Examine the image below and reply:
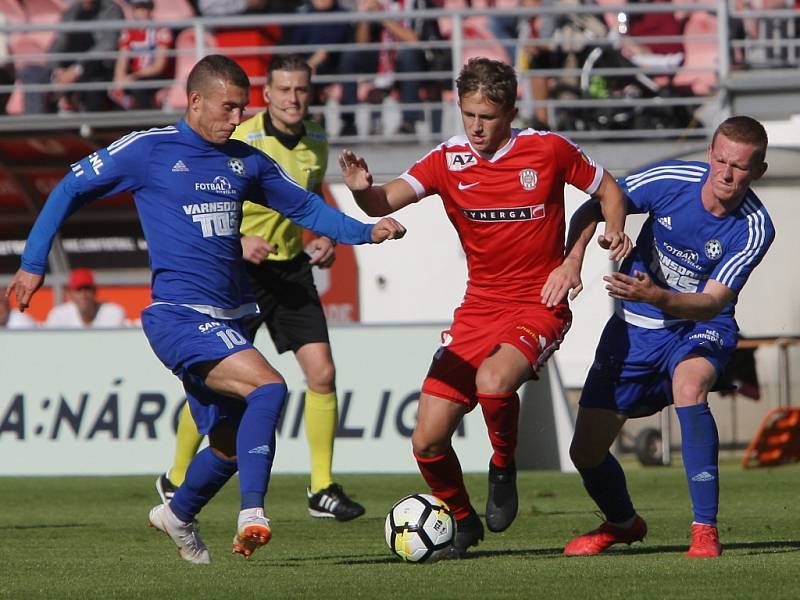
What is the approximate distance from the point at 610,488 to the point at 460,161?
70.4 inches

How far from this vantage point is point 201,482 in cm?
741

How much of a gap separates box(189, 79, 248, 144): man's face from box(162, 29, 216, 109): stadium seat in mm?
11052

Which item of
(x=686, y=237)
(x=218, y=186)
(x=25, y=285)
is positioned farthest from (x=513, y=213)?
(x=25, y=285)

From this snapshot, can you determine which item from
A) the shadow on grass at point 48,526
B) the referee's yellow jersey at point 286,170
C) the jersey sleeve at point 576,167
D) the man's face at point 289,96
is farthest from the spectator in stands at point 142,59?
the jersey sleeve at point 576,167

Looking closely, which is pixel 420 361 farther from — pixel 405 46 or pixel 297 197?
pixel 297 197

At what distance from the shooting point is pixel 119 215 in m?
19.2

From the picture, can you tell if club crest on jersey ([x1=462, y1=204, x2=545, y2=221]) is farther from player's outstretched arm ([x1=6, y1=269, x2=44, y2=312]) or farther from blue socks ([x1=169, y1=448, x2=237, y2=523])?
player's outstretched arm ([x1=6, y1=269, x2=44, y2=312])

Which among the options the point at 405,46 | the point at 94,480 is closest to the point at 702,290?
the point at 94,480

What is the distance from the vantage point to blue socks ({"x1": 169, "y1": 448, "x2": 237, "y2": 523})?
24.3ft

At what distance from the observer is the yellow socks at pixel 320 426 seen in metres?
10.0

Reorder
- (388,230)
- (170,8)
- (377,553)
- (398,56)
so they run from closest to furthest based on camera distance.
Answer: (388,230)
(377,553)
(398,56)
(170,8)

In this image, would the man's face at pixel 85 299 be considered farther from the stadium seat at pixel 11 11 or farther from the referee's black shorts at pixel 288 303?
the stadium seat at pixel 11 11

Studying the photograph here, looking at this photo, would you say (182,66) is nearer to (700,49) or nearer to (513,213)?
(700,49)

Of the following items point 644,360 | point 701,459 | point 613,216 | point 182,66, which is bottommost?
point 701,459
